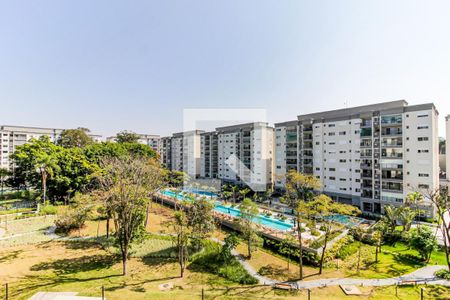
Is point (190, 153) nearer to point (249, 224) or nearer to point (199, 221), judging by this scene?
point (249, 224)

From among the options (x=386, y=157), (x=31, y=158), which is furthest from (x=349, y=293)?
(x=31, y=158)

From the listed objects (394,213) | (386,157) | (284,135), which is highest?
(284,135)

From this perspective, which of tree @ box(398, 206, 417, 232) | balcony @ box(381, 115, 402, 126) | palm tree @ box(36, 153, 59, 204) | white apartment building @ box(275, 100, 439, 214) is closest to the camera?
tree @ box(398, 206, 417, 232)

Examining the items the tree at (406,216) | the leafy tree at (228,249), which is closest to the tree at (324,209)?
the leafy tree at (228,249)

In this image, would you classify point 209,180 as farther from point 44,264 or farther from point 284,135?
point 44,264

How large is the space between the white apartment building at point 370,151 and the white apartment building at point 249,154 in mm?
5999

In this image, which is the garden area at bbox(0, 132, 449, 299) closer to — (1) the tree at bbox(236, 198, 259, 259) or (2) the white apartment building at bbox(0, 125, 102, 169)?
(1) the tree at bbox(236, 198, 259, 259)

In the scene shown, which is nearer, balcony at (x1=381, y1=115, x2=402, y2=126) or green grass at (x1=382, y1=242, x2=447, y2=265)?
green grass at (x1=382, y1=242, x2=447, y2=265)

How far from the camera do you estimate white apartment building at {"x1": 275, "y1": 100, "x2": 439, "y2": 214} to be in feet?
91.9

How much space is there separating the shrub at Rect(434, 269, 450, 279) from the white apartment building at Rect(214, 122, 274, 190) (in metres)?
29.6

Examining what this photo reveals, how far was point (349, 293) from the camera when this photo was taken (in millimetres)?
13273

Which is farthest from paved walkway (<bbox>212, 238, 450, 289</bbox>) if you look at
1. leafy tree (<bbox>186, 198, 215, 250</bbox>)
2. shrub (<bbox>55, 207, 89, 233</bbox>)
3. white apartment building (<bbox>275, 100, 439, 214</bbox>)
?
shrub (<bbox>55, 207, 89, 233</bbox>)

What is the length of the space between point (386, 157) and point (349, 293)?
77.6 feet

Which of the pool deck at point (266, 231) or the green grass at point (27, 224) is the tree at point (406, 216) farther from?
the green grass at point (27, 224)
